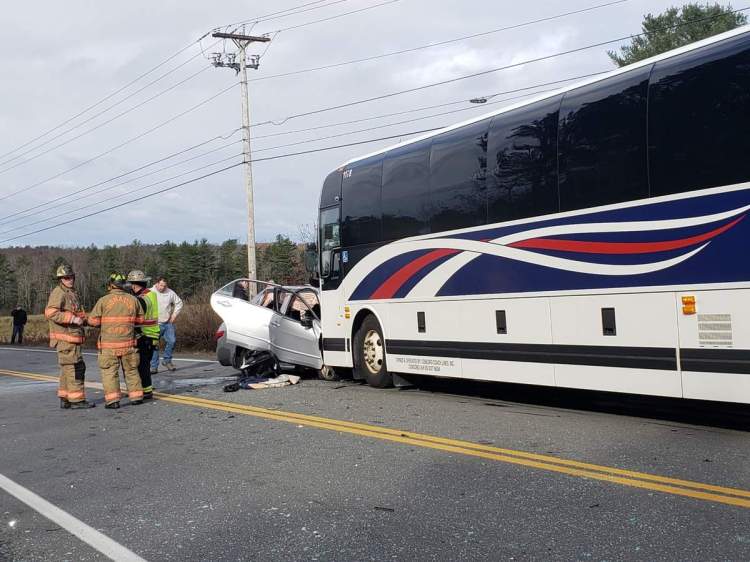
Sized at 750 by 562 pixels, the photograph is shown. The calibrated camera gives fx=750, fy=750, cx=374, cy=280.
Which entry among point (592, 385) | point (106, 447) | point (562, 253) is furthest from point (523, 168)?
point (106, 447)

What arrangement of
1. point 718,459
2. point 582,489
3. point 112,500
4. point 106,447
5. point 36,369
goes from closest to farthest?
point 582,489 < point 112,500 < point 718,459 < point 106,447 < point 36,369

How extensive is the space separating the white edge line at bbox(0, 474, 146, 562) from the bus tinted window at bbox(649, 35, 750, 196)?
5688 mm

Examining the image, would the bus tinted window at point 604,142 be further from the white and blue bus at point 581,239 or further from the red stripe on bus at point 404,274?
the red stripe on bus at point 404,274

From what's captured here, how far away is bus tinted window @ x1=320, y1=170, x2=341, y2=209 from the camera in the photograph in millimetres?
12844

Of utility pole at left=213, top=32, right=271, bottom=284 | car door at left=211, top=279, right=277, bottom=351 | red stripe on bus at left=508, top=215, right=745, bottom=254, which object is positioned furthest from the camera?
utility pole at left=213, top=32, right=271, bottom=284

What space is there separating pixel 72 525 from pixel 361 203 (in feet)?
25.8

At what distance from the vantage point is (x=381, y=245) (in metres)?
11.6

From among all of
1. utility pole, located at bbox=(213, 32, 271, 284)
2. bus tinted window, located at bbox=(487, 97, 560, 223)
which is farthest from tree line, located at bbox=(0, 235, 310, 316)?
bus tinted window, located at bbox=(487, 97, 560, 223)

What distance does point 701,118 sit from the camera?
692 cm

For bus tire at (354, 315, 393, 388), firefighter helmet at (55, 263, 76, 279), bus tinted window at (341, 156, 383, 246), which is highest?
bus tinted window at (341, 156, 383, 246)

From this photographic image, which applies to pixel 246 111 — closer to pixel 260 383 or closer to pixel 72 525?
pixel 260 383

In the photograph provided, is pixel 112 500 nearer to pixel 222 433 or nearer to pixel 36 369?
pixel 222 433

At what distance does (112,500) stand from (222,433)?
8.34 ft

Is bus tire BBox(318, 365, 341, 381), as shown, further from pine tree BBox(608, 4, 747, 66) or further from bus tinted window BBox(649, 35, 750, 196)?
pine tree BBox(608, 4, 747, 66)
